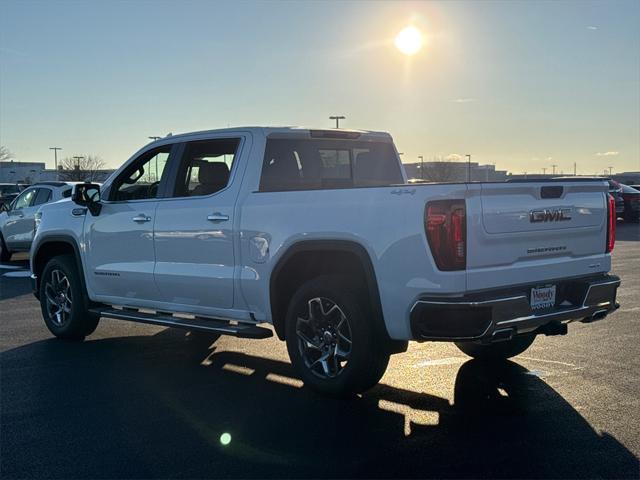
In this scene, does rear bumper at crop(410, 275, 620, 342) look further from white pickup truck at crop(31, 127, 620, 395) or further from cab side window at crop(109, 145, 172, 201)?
cab side window at crop(109, 145, 172, 201)

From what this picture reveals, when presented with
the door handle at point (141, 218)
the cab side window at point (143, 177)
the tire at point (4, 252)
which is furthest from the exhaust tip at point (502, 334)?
the tire at point (4, 252)

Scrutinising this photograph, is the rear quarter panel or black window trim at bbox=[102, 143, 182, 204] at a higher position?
black window trim at bbox=[102, 143, 182, 204]

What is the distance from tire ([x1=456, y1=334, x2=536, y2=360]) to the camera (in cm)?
640

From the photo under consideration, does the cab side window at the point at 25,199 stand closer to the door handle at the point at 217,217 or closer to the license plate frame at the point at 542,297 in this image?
the door handle at the point at 217,217

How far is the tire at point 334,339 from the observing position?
518 cm

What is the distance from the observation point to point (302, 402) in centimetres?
547

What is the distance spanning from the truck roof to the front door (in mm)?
391

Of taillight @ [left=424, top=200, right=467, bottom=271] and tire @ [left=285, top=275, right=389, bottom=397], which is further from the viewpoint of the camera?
tire @ [left=285, top=275, right=389, bottom=397]

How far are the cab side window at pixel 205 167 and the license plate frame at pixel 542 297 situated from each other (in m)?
2.74

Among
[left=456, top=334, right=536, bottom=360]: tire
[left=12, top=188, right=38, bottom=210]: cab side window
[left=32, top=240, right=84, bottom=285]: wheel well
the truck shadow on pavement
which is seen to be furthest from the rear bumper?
[left=12, top=188, right=38, bottom=210]: cab side window

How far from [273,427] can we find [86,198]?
3.75 metres

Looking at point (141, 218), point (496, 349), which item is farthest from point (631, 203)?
point (141, 218)

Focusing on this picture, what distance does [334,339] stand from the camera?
5.45 m

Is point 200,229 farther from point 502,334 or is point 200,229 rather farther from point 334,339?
point 502,334
